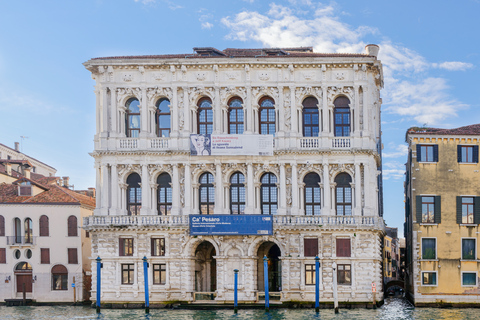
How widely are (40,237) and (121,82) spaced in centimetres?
1371

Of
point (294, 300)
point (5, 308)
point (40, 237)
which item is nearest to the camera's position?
point (294, 300)

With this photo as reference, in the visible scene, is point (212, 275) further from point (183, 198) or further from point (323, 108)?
point (323, 108)

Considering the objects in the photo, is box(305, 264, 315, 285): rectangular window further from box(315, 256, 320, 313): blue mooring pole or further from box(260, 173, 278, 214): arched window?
box(260, 173, 278, 214): arched window

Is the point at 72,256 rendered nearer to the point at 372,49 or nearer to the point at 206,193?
the point at 206,193

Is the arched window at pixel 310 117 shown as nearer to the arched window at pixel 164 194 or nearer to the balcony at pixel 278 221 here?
the balcony at pixel 278 221

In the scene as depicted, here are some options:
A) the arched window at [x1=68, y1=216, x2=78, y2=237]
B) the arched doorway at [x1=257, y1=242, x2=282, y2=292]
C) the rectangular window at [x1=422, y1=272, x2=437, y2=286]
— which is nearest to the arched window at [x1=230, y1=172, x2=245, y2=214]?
the arched doorway at [x1=257, y1=242, x2=282, y2=292]

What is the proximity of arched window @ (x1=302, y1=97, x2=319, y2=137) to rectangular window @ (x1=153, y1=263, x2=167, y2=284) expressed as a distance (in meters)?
13.2

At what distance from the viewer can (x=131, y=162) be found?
48.7m

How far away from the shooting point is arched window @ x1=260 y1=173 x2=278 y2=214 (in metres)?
49.0

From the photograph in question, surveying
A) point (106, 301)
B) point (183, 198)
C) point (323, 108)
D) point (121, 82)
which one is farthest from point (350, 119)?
point (106, 301)

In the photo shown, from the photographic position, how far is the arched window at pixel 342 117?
160 feet

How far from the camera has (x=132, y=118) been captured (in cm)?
5019

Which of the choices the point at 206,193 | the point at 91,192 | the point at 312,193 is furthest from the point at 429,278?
the point at 91,192

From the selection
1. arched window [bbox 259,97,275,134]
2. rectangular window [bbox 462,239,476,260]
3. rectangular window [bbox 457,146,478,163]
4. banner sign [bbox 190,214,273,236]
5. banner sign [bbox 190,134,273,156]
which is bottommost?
rectangular window [bbox 462,239,476,260]
